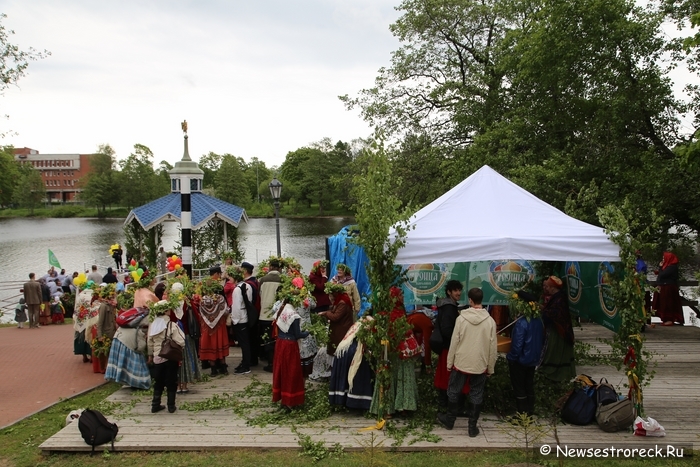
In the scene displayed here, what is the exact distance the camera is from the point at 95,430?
20.1 ft

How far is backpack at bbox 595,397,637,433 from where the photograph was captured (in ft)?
20.7

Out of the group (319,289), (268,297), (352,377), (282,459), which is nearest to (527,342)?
(352,377)

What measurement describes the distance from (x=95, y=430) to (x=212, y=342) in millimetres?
2914

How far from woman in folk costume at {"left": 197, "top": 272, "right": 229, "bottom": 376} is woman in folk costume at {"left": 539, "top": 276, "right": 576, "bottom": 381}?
5.03 metres

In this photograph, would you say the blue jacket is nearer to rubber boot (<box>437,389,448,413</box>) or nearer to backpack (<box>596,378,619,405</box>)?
backpack (<box>596,378,619,405</box>)

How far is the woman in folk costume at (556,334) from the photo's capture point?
22.7ft

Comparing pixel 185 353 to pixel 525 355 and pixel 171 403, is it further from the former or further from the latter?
pixel 525 355

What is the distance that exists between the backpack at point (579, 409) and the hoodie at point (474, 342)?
1284 mm

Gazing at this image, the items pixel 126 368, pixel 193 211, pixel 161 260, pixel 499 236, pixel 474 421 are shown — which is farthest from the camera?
pixel 161 260

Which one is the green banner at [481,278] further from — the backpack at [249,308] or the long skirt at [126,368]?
the long skirt at [126,368]

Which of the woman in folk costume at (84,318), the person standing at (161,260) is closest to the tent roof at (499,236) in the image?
the woman in folk costume at (84,318)

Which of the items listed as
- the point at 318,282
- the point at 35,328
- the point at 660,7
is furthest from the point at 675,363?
the point at 35,328

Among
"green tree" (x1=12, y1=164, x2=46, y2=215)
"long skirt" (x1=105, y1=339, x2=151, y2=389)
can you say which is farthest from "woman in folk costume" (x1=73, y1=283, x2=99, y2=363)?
"green tree" (x1=12, y1=164, x2=46, y2=215)

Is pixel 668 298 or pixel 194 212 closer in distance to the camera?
pixel 668 298
